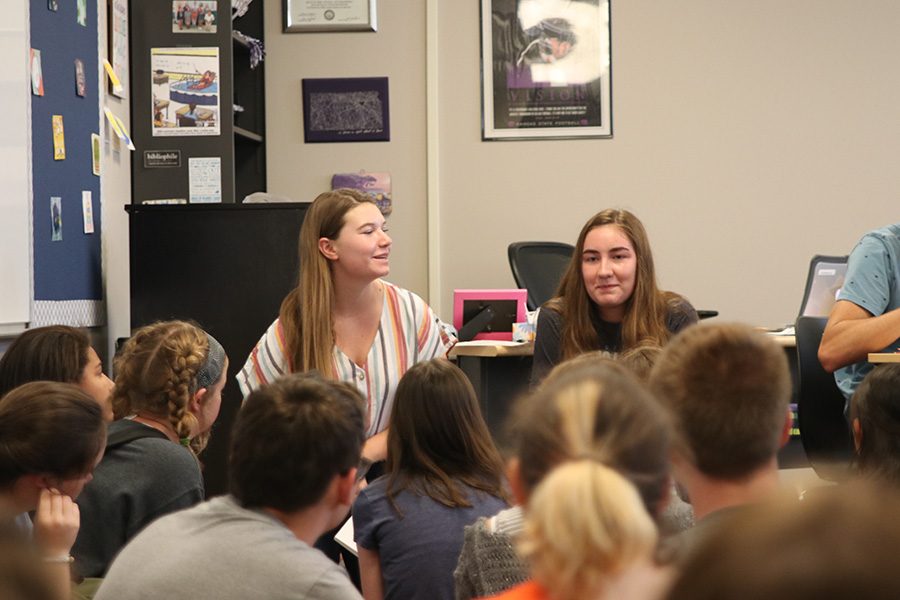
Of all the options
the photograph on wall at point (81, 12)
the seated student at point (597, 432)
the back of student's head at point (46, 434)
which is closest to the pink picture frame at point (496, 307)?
the photograph on wall at point (81, 12)

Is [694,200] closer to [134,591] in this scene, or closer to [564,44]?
[564,44]

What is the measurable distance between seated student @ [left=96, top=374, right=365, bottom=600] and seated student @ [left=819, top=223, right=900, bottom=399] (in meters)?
1.59

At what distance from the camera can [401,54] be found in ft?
20.6

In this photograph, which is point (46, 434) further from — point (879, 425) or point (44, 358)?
point (879, 425)

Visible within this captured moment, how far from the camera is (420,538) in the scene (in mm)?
2172

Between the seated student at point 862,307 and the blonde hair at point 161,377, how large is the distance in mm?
1511

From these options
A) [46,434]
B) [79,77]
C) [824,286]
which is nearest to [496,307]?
[824,286]

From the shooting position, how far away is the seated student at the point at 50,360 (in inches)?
96.7

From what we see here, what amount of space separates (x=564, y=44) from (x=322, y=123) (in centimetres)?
138

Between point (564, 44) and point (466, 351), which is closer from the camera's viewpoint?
point (466, 351)

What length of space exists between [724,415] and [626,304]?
5.08ft

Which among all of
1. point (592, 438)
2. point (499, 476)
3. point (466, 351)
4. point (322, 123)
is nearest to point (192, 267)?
point (466, 351)

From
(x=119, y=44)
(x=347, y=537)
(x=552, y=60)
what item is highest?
(x=552, y=60)

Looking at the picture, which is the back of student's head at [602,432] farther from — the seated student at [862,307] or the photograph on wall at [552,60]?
the photograph on wall at [552,60]
